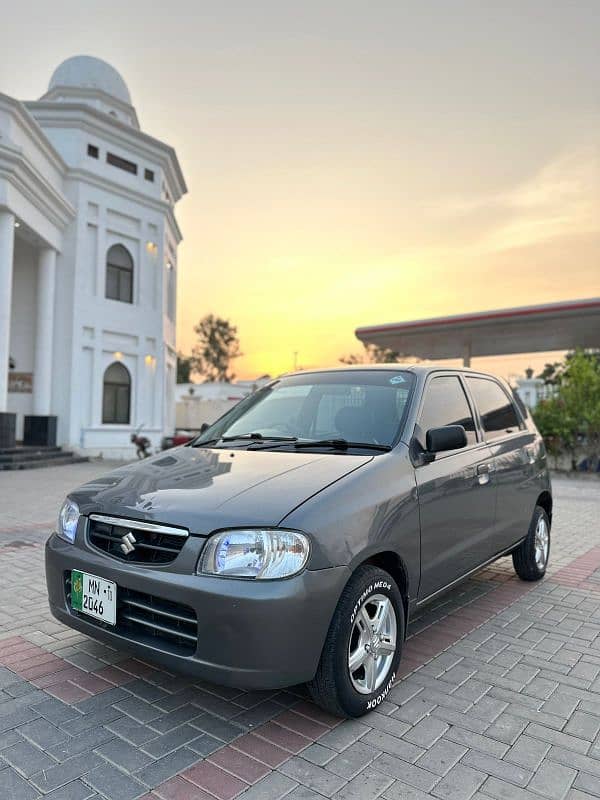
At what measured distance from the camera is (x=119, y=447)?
2084cm

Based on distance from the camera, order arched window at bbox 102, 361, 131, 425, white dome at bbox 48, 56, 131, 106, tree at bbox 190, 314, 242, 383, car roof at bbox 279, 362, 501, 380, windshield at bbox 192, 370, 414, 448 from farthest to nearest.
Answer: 1. tree at bbox 190, 314, 242, 383
2. white dome at bbox 48, 56, 131, 106
3. arched window at bbox 102, 361, 131, 425
4. car roof at bbox 279, 362, 501, 380
5. windshield at bbox 192, 370, 414, 448

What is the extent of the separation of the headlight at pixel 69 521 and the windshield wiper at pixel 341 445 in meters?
1.29

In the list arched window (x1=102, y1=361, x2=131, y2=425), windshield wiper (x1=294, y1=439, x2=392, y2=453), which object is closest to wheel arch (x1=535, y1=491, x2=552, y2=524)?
windshield wiper (x1=294, y1=439, x2=392, y2=453)

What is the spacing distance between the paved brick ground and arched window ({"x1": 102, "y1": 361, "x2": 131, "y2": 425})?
17960 millimetres

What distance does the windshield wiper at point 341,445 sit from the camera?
3.27 metres

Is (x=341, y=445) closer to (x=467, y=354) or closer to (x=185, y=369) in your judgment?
(x=467, y=354)

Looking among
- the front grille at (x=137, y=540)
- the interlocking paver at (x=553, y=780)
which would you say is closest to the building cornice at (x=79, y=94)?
the front grille at (x=137, y=540)

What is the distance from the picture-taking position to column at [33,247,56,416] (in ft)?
63.5

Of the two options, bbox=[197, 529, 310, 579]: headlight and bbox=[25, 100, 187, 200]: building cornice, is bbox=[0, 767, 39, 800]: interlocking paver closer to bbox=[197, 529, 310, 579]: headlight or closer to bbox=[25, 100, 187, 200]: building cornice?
bbox=[197, 529, 310, 579]: headlight

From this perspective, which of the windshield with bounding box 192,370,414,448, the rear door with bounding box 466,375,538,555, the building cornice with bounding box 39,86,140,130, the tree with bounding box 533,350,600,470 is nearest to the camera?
the windshield with bounding box 192,370,414,448

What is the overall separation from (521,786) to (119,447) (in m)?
20.0

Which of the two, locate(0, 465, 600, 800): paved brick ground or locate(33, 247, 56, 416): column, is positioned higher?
locate(33, 247, 56, 416): column

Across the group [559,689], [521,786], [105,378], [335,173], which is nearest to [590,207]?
[335,173]

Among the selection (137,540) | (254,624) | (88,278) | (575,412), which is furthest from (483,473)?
(88,278)
